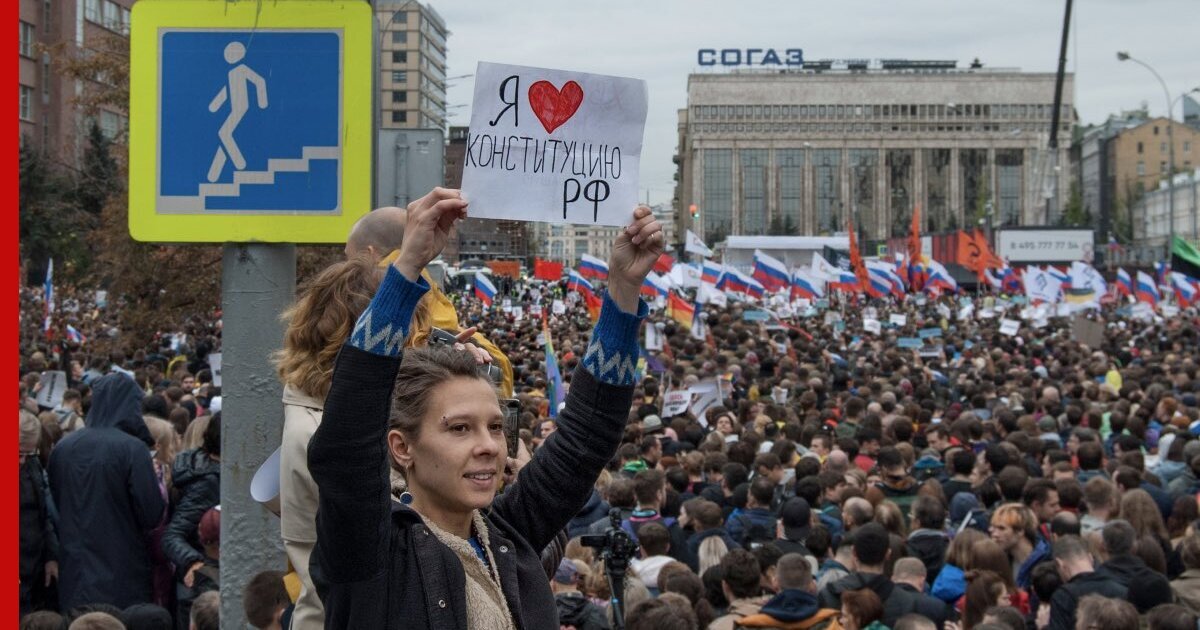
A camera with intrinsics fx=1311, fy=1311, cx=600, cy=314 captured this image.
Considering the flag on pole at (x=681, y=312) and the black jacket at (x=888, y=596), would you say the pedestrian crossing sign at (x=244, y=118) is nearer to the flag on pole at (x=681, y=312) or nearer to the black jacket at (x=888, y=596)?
the black jacket at (x=888, y=596)

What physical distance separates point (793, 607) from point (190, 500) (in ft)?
9.58

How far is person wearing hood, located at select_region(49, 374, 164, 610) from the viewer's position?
6.28 meters

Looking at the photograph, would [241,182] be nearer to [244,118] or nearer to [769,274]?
[244,118]

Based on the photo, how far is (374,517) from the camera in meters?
2.14

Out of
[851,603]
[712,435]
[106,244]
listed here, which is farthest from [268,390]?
[106,244]

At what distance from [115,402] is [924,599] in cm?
401

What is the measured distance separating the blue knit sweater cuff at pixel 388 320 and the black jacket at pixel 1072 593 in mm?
4635

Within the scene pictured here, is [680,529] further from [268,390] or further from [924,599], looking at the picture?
[268,390]

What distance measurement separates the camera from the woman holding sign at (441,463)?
2.12 meters

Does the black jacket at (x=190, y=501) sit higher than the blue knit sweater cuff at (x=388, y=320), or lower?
lower

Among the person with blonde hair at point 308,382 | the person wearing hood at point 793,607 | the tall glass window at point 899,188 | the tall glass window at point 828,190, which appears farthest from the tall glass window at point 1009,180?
the person with blonde hair at point 308,382

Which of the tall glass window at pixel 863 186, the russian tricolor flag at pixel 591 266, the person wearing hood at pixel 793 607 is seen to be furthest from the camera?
the tall glass window at pixel 863 186

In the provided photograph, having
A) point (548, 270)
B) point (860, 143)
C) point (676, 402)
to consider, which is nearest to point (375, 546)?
point (676, 402)

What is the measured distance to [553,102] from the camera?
9.14ft
